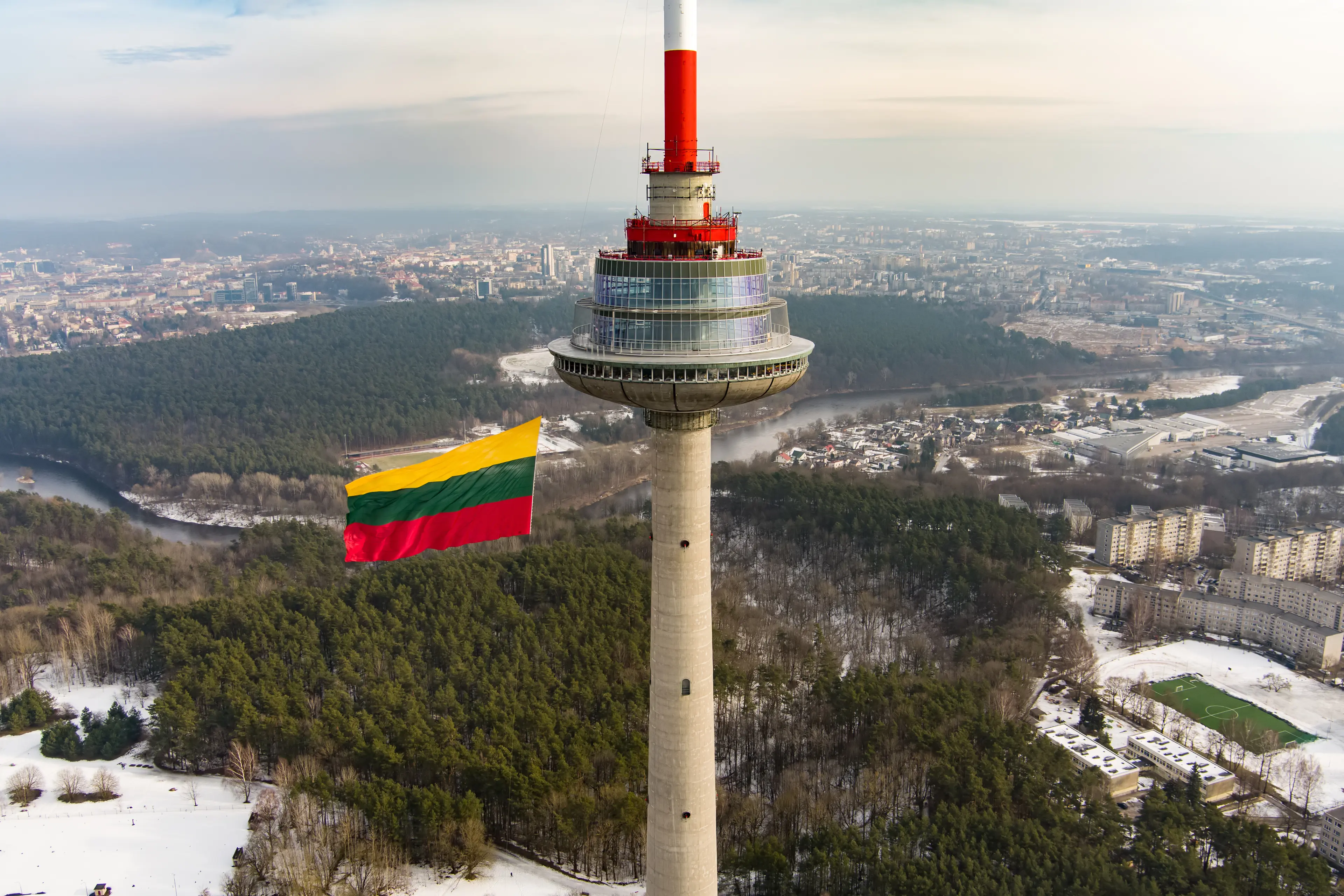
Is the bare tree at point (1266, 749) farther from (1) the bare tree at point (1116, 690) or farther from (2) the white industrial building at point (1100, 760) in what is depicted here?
(2) the white industrial building at point (1100, 760)

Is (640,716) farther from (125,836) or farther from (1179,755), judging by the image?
(1179,755)

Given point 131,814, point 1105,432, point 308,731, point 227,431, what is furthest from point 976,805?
point 227,431

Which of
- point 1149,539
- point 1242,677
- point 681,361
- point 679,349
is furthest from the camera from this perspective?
point 1149,539

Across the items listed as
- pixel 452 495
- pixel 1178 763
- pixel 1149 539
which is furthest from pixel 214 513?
pixel 1178 763

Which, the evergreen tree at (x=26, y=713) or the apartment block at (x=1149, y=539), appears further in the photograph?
the apartment block at (x=1149, y=539)

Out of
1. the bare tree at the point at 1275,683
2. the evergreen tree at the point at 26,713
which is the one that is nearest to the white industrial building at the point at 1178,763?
the bare tree at the point at 1275,683

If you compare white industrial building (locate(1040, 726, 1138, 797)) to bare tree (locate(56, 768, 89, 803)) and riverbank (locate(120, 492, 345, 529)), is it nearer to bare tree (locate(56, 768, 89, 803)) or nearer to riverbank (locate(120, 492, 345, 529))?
bare tree (locate(56, 768, 89, 803))
